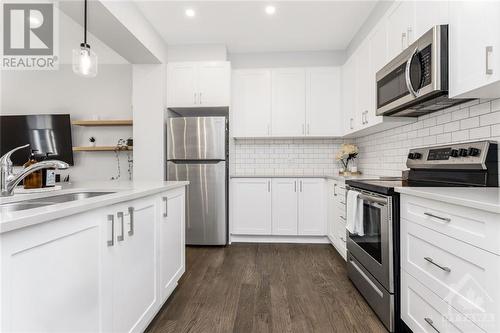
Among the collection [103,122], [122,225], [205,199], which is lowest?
[205,199]

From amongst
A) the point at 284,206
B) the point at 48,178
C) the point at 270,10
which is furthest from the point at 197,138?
the point at 48,178

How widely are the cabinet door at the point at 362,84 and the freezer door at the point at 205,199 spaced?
1.74 meters

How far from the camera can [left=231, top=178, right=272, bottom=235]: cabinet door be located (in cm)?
360

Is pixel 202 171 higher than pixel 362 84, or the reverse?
pixel 362 84

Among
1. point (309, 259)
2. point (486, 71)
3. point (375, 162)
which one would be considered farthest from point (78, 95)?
point (486, 71)

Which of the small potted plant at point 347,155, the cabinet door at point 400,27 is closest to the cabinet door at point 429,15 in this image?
the cabinet door at point 400,27

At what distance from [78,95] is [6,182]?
329 centimetres

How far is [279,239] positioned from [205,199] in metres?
1.16

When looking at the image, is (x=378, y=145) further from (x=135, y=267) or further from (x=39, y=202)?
(x=39, y=202)

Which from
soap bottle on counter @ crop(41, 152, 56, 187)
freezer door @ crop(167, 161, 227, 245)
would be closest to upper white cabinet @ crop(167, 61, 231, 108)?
freezer door @ crop(167, 161, 227, 245)

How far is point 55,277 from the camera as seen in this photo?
35.7 inches

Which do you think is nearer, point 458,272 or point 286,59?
point 458,272

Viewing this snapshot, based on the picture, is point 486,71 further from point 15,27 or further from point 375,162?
point 15,27

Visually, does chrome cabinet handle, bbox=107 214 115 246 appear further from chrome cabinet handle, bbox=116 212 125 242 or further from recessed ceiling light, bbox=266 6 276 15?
recessed ceiling light, bbox=266 6 276 15
